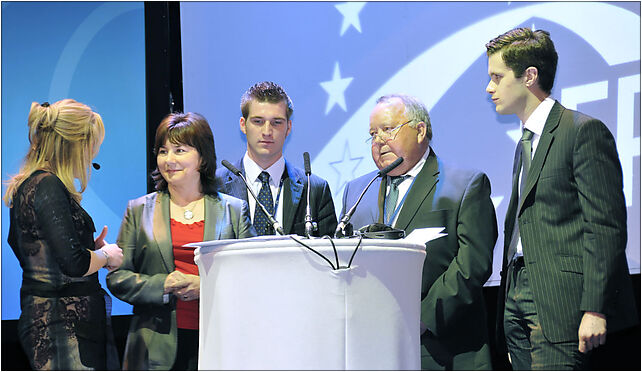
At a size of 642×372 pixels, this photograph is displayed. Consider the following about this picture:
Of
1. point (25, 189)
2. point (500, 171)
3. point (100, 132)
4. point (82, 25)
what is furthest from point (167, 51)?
point (500, 171)

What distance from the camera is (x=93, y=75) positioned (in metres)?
4.27

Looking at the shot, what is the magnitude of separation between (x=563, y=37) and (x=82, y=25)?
273cm

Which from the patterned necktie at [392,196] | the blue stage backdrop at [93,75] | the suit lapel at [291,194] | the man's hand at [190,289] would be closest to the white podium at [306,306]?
the man's hand at [190,289]

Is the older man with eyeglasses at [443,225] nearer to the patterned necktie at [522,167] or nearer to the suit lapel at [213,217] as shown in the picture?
the patterned necktie at [522,167]

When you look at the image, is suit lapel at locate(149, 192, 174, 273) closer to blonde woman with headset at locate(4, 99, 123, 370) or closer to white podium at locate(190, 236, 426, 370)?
A: blonde woman with headset at locate(4, 99, 123, 370)

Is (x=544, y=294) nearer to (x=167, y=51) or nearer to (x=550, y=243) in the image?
(x=550, y=243)

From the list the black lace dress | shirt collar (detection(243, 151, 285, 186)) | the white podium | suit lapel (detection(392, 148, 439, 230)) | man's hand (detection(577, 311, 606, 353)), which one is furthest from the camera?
shirt collar (detection(243, 151, 285, 186))

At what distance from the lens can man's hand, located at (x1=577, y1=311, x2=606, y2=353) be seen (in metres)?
2.58

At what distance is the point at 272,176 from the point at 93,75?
1498 millimetres

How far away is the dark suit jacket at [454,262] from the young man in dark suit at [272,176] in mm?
482

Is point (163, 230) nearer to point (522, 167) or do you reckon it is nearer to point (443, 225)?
point (443, 225)

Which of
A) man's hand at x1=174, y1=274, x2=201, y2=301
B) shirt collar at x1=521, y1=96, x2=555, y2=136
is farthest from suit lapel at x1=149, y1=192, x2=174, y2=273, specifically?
shirt collar at x1=521, y1=96, x2=555, y2=136

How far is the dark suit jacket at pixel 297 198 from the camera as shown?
10.9 ft

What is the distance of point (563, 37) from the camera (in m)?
3.97
